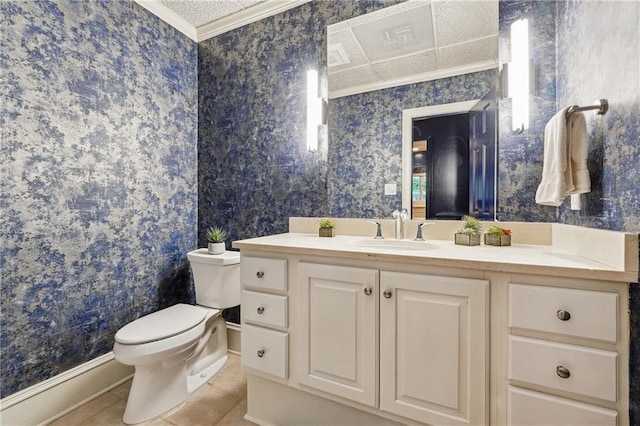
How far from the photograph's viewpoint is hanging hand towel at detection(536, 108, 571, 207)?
103cm

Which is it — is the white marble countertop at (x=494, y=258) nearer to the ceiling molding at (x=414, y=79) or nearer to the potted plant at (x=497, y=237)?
the potted plant at (x=497, y=237)

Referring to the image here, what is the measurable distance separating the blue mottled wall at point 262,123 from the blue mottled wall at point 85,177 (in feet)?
0.60

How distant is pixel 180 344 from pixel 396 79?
1.84 meters

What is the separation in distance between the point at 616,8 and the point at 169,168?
233cm

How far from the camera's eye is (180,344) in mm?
1465

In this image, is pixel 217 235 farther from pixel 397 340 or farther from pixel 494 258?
pixel 494 258

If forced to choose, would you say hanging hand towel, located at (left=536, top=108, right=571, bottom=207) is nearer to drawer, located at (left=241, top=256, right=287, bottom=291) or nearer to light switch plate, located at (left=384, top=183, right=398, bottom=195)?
light switch plate, located at (left=384, top=183, right=398, bottom=195)

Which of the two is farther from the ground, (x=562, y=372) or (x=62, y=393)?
(x=562, y=372)

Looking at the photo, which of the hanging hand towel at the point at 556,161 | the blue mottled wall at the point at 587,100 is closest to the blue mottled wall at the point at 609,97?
the blue mottled wall at the point at 587,100

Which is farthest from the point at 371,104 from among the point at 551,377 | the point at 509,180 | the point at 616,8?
the point at 551,377

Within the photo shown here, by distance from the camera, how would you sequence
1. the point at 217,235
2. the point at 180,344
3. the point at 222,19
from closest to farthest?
the point at 180,344 < the point at 217,235 < the point at 222,19

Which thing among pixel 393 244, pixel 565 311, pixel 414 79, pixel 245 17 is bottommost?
pixel 565 311

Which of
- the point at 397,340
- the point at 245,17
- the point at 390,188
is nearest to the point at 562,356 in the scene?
the point at 397,340

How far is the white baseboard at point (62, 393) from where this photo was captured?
4.37 feet
